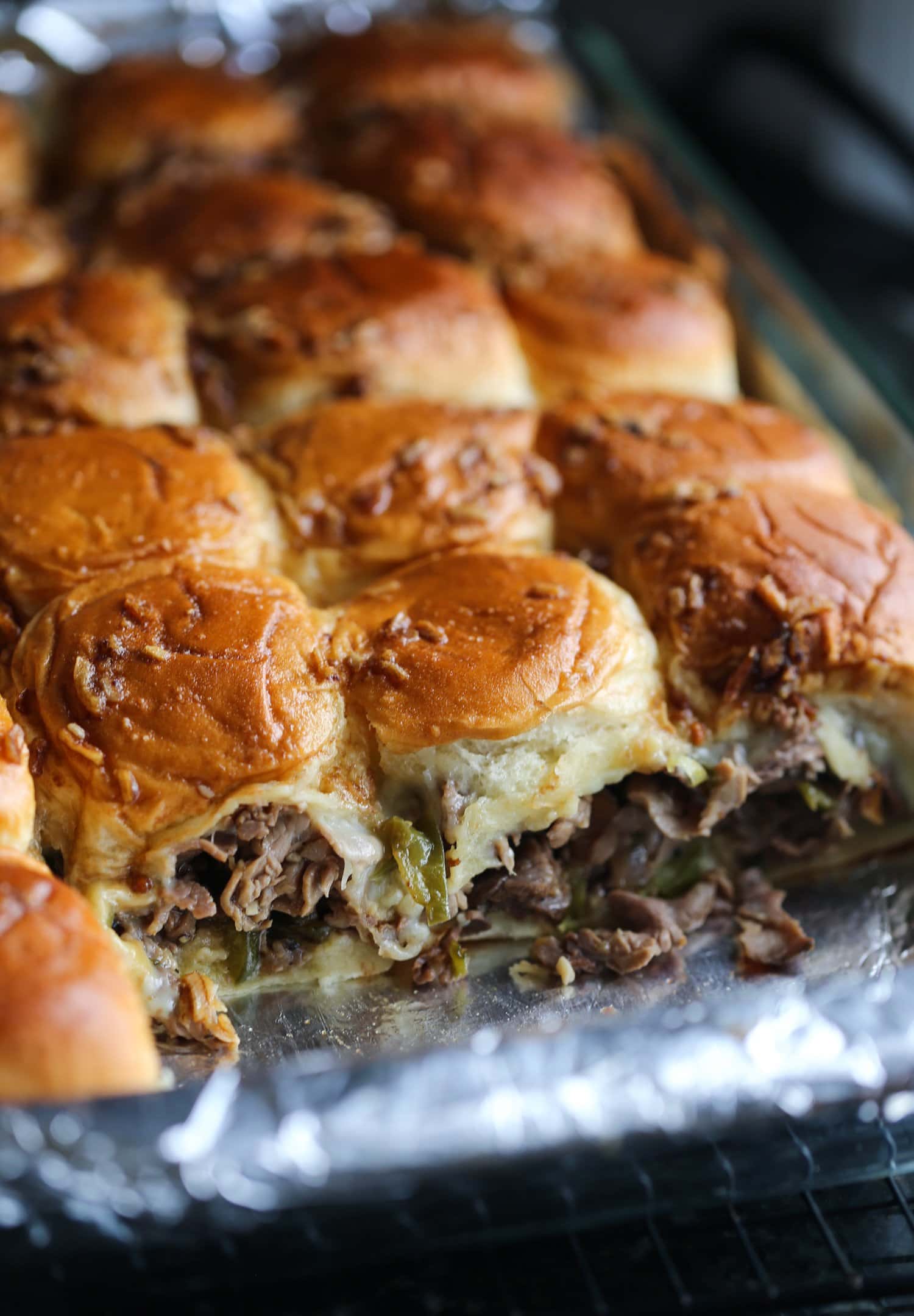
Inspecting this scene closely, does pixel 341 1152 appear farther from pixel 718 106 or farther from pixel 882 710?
pixel 718 106

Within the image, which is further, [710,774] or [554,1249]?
[710,774]

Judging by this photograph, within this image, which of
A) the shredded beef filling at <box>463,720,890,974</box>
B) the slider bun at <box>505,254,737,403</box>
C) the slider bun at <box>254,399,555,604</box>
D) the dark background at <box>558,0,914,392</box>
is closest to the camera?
the shredded beef filling at <box>463,720,890,974</box>

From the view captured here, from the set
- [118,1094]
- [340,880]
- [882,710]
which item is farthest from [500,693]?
[118,1094]

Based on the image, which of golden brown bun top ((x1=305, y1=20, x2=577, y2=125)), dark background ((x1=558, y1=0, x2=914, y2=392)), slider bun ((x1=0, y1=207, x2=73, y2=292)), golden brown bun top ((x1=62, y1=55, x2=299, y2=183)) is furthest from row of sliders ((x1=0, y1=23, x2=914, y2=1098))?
dark background ((x1=558, y1=0, x2=914, y2=392))

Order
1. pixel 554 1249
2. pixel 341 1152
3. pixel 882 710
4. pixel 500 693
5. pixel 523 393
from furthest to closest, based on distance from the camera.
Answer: pixel 523 393, pixel 882 710, pixel 500 693, pixel 554 1249, pixel 341 1152

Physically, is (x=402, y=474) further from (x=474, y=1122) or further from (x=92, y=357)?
(x=474, y=1122)

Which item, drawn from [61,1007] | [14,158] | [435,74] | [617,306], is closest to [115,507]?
[61,1007]

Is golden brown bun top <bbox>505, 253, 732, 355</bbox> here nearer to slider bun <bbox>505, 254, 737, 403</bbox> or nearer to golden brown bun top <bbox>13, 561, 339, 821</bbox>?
slider bun <bbox>505, 254, 737, 403</bbox>
